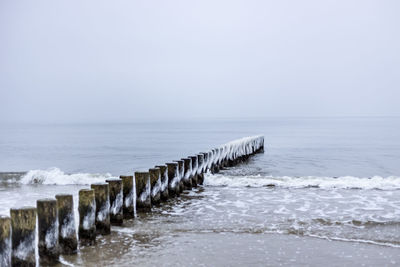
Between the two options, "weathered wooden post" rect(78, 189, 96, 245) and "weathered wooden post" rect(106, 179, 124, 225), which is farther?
"weathered wooden post" rect(106, 179, 124, 225)

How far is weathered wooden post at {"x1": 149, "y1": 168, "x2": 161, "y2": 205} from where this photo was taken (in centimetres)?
888

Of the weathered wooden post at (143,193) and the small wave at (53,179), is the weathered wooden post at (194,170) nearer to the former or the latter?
the weathered wooden post at (143,193)

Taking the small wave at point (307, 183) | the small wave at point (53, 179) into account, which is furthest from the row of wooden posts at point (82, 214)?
the small wave at point (53, 179)

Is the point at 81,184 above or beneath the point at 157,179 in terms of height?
beneath

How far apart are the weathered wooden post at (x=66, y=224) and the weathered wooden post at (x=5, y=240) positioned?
1.02 metres

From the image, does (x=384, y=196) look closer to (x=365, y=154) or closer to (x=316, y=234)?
(x=316, y=234)

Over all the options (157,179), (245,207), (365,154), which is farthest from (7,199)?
(365,154)

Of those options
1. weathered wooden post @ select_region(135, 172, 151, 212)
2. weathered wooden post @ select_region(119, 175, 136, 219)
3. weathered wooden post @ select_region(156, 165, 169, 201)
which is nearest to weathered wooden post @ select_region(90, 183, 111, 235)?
weathered wooden post @ select_region(119, 175, 136, 219)

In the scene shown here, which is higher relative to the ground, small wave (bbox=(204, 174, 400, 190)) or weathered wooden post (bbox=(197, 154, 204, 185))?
weathered wooden post (bbox=(197, 154, 204, 185))

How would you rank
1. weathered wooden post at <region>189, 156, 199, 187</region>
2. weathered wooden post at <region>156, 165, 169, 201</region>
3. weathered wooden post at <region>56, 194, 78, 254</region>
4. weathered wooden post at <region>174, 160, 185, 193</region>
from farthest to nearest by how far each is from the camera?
weathered wooden post at <region>189, 156, 199, 187</region> → weathered wooden post at <region>174, 160, 185, 193</region> → weathered wooden post at <region>156, 165, 169, 201</region> → weathered wooden post at <region>56, 194, 78, 254</region>

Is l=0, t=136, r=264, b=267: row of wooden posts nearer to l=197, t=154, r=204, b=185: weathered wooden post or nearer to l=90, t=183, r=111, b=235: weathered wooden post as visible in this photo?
l=90, t=183, r=111, b=235: weathered wooden post

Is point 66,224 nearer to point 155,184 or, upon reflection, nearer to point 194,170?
point 155,184

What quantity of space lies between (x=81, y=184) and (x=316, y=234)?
342 inches

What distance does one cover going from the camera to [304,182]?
1267 cm
